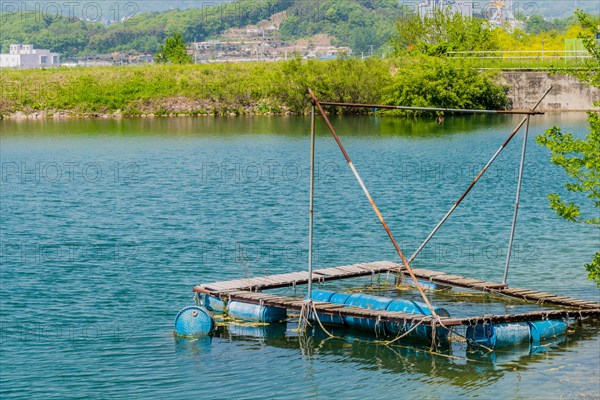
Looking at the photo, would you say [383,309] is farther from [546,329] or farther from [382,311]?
[546,329]

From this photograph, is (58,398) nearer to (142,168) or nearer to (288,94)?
(142,168)

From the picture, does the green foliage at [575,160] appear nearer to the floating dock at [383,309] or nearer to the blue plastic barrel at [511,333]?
the floating dock at [383,309]

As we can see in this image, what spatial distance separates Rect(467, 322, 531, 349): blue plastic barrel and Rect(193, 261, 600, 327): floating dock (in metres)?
0.17

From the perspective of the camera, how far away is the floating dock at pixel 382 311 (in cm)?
2569

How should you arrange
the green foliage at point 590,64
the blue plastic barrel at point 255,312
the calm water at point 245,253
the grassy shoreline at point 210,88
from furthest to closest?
the grassy shoreline at point 210,88
the blue plastic barrel at point 255,312
the calm water at point 245,253
the green foliage at point 590,64

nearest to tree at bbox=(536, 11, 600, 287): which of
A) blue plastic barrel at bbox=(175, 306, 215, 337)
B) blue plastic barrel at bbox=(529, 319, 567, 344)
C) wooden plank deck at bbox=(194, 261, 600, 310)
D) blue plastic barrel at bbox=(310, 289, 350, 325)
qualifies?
blue plastic barrel at bbox=(529, 319, 567, 344)

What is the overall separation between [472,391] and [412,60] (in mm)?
77014

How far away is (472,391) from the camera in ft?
77.5

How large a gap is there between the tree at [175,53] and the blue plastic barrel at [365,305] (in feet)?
332

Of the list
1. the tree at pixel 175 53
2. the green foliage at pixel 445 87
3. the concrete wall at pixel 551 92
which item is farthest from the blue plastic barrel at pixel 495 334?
the tree at pixel 175 53

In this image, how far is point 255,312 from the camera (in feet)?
90.9

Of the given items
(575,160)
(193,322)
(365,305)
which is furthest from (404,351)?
(575,160)

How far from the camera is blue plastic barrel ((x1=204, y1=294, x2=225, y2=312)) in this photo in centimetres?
2850

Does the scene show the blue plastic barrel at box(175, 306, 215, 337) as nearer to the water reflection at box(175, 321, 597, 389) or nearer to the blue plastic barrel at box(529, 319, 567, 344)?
the water reflection at box(175, 321, 597, 389)
